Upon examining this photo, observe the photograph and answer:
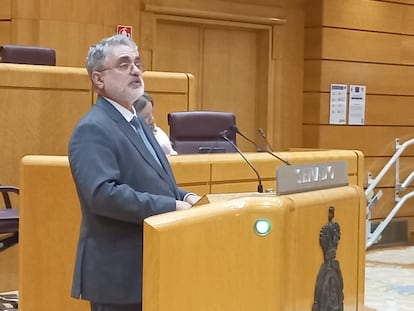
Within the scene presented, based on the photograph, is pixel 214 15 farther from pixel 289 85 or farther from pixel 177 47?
pixel 289 85

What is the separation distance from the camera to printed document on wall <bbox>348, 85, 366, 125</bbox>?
29.7ft

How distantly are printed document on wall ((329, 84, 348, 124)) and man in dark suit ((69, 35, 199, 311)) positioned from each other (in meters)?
6.39

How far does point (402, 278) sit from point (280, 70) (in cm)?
264

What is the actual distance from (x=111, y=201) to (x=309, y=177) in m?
0.71

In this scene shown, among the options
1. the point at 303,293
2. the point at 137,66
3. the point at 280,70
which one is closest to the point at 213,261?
the point at 303,293

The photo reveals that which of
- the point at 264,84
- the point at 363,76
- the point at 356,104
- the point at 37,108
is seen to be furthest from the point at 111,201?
the point at 363,76

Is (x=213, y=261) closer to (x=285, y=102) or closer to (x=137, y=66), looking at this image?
(x=137, y=66)

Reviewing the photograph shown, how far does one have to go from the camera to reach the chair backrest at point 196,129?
591cm

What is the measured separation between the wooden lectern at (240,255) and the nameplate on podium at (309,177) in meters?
0.03

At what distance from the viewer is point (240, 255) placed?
246 centimetres

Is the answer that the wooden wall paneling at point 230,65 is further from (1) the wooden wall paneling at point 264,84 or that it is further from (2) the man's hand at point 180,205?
(2) the man's hand at point 180,205

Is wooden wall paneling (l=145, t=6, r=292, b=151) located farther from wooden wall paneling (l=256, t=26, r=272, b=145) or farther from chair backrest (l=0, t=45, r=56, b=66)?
chair backrest (l=0, t=45, r=56, b=66)

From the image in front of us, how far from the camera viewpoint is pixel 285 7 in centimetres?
876

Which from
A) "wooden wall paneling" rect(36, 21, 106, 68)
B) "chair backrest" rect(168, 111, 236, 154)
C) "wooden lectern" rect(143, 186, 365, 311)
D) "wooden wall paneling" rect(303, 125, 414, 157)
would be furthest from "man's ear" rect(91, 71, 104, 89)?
"wooden wall paneling" rect(303, 125, 414, 157)
